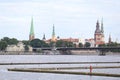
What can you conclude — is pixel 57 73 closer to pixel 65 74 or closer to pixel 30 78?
pixel 65 74

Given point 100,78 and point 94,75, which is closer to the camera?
point 100,78

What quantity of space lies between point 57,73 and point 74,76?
6.06 m

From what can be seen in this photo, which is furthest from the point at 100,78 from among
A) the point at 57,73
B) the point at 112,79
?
the point at 57,73

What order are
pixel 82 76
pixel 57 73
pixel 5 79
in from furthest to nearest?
pixel 57 73, pixel 82 76, pixel 5 79

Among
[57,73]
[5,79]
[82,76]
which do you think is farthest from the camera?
[57,73]

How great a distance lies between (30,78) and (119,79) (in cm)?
1081

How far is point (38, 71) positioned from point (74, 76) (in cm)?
930

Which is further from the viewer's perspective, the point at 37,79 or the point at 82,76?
the point at 82,76

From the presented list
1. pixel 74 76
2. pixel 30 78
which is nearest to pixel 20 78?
pixel 30 78

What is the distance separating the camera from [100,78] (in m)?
61.3

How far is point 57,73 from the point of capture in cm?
7038

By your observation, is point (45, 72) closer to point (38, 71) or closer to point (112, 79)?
point (38, 71)

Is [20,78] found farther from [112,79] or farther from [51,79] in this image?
[112,79]

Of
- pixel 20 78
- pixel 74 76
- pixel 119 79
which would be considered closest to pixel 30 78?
pixel 20 78
